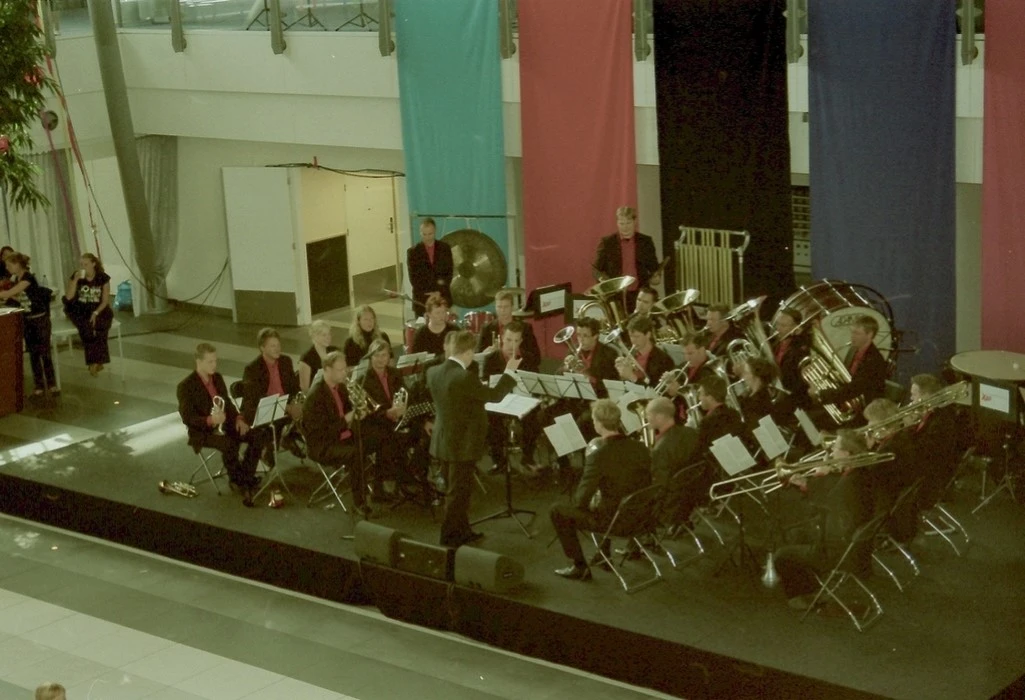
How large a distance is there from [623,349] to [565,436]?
1486 mm

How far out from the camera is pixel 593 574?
8.05 m

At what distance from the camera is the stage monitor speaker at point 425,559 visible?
802cm

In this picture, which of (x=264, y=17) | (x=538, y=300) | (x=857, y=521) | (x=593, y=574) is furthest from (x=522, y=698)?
(x=264, y=17)

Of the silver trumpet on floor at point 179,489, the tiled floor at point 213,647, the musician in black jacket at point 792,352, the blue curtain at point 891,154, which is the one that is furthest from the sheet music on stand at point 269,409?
the blue curtain at point 891,154

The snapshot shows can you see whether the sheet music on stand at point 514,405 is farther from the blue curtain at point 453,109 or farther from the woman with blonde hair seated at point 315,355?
the blue curtain at point 453,109

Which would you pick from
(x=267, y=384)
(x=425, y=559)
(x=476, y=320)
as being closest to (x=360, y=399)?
(x=267, y=384)

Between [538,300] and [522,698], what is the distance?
4.59 meters

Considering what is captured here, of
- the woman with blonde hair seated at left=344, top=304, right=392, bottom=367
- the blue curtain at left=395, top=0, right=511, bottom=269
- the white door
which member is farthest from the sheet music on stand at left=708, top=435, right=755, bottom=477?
the white door

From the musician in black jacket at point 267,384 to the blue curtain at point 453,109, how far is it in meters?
3.54

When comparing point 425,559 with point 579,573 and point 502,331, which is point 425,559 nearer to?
point 579,573

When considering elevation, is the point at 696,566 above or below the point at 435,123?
below

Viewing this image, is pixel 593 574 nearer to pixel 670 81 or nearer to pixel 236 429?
pixel 236 429

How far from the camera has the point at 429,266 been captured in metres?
12.1

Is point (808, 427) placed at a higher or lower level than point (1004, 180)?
lower
